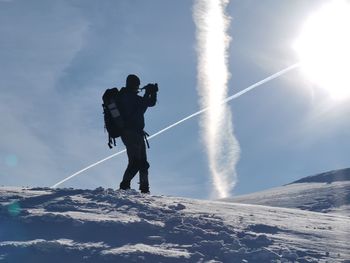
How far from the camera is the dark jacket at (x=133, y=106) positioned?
40.6 ft

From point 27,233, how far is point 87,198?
269cm

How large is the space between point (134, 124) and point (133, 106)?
15.3 inches

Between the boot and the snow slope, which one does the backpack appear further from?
the snow slope

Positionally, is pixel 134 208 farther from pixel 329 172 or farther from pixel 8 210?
pixel 329 172

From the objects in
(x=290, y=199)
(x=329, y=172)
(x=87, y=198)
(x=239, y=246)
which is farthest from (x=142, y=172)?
(x=329, y=172)

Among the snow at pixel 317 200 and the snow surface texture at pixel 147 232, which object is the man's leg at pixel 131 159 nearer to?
the snow surface texture at pixel 147 232

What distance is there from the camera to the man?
12.4m

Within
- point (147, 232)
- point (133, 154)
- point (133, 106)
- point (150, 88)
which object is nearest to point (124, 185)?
point (133, 154)

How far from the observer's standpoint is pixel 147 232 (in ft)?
24.5

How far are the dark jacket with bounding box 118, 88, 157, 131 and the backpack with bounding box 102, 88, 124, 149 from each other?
0.43 ft

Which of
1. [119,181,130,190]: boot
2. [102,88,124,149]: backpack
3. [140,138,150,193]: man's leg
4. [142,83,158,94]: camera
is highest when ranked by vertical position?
[142,83,158,94]: camera

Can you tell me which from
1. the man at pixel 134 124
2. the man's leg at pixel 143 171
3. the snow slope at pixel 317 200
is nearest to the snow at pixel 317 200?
the snow slope at pixel 317 200

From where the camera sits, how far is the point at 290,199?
1556 cm

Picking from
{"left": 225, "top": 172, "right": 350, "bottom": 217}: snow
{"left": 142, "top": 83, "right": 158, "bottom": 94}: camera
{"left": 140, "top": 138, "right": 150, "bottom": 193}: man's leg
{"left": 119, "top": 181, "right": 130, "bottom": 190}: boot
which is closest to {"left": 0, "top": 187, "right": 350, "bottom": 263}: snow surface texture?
{"left": 119, "top": 181, "right": 130, "bottom": 190}: boot
